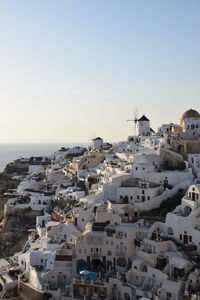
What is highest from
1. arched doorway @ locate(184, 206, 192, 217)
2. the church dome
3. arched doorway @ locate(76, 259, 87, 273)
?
the church dome

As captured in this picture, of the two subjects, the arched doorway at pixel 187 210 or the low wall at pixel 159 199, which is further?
the low wall at pixel 159 199

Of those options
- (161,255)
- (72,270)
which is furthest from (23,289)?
(161,255)

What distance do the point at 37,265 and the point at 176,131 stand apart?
23862 mm

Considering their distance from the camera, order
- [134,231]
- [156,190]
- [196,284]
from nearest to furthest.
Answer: [196,284] → [134,231] → [156,190]

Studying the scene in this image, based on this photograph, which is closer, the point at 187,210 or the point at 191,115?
the point at 187,210

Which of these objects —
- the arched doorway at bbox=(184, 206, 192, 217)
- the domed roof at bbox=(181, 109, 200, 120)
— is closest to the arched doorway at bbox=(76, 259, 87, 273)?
the arched doorway at bbox=(184, 206, 192, 217)

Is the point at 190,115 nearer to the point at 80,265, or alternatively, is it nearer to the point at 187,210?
the point at 187,210

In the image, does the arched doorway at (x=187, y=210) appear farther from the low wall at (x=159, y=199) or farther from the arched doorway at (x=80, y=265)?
the arched doorway at (x=80, y=265)

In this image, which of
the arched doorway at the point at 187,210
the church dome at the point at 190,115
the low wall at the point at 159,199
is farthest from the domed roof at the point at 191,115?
the arched doorway at the point at 187,210

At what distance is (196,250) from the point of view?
28.3 metres

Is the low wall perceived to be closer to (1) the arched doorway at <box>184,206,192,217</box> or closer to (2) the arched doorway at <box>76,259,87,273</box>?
(1) the arched doorway at <box>184,206,192,217</box>

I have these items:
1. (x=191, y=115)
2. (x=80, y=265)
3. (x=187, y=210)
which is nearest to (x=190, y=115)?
(x=191, y=115)

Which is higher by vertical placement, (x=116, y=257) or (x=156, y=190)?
(x=156, y=190)

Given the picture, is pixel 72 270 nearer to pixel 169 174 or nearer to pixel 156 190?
pixel 156 190
